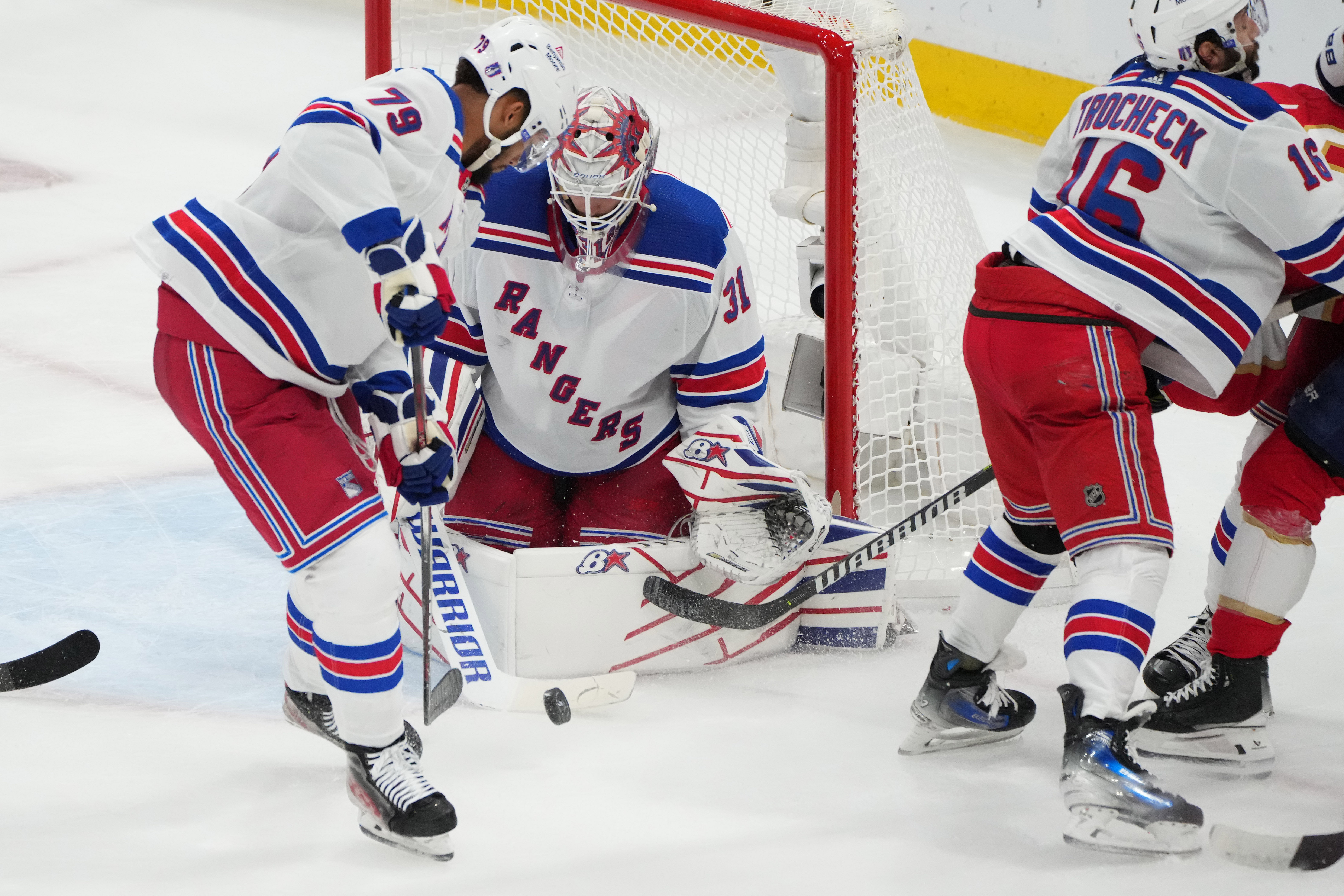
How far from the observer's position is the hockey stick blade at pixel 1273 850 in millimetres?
1917

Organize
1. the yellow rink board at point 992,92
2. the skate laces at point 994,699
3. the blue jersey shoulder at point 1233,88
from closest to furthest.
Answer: the blue jersey shoulder at point 1233,88, the skate laces at point 994,699, the yellow rink board at point 992,92

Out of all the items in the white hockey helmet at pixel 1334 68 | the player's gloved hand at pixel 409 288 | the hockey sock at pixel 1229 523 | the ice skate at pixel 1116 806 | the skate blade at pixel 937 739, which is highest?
the white hockey helmet at pixel 1334 68

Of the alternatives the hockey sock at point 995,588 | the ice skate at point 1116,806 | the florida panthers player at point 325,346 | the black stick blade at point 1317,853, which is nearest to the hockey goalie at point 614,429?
the hockey sock at point 995,588

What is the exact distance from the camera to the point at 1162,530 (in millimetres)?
1965

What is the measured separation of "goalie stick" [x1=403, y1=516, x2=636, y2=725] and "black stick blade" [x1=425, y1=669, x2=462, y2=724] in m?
0.02

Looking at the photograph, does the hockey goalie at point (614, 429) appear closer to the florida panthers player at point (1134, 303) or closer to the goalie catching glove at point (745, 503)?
the goalie catching glove at point (745, 503)

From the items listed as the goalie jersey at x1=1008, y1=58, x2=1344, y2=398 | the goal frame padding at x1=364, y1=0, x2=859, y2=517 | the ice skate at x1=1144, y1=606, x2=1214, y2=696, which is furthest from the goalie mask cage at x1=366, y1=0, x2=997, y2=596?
the goalie jersey at x1=1008, y1=58, x2=1344, y2=398

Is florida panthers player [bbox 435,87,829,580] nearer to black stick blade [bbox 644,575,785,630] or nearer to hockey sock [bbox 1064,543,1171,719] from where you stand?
black stick blade [bbox 644,575,785,630]

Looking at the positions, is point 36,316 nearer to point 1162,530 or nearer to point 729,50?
point 729,50

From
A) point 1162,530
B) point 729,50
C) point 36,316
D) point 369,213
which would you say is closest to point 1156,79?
point 1162,530

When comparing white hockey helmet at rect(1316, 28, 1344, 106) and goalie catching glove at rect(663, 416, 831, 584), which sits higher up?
white hockey helmet at rect(1316, 28, 1344, 106)

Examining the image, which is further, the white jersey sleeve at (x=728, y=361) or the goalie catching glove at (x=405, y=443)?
the white jersey sleeve at (x=728, y=361)

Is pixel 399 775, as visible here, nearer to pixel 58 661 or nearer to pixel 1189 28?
pixel 58 661

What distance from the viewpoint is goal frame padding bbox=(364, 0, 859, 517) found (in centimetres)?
270
